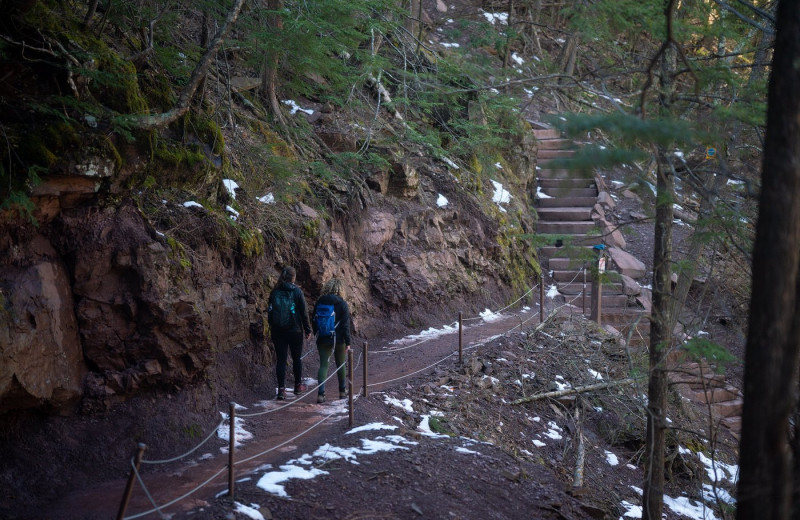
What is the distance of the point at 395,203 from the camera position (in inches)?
614

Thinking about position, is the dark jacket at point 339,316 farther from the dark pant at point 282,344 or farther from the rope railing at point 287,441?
the rope railing at point 287,441

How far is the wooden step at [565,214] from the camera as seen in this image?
23.1m

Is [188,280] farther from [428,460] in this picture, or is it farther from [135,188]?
[428,460]

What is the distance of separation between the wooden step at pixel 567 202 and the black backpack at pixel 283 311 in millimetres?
17143

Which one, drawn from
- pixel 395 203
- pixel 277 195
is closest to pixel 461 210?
pixel 395 203

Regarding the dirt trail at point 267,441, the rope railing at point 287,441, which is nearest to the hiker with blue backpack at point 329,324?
the dirt trail at point 267,441

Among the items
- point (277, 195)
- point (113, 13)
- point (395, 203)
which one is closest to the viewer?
point (113, 13)

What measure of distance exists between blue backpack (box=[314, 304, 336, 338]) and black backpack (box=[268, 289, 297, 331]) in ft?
1.34

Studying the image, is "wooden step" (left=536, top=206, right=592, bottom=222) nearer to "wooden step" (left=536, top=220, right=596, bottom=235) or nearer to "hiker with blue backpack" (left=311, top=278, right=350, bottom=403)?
"wooden step" (left=536, top=220, right=596, bottom=235)

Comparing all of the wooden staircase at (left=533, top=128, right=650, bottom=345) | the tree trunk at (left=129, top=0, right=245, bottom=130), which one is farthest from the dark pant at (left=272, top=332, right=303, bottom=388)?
Result: the wooden staircase at (left=533, top=128, right=650, bottom=345)

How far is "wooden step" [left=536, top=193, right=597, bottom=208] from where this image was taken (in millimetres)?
24109

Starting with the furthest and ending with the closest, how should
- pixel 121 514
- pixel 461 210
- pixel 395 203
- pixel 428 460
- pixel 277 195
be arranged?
pixel 461 210 < pixel 395 203 < pixel 277 195 < pixel 428 460 < pixel 121 514

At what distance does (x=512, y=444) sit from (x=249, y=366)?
4452 mm

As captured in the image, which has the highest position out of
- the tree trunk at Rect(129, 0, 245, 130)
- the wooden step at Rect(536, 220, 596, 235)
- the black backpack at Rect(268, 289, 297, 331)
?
the tree trunk at Rect(129, 0, 245, 130)
